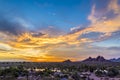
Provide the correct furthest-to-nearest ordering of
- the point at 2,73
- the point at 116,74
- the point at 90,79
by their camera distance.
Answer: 1. the point at 116,74
2. the point at 2,73
3. the point at 90,79

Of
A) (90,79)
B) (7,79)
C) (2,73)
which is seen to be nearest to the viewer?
(7,79)

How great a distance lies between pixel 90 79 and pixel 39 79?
909 centimetres

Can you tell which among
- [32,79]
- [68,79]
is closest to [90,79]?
[68,79]

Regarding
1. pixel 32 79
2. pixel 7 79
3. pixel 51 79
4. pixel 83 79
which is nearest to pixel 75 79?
pixel 83 79

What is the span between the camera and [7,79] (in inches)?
1689

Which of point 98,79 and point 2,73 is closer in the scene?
point 98,79

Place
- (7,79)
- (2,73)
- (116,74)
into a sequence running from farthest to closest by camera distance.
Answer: (116,74) → (2,73) → (7,79)

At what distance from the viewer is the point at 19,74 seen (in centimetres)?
5150

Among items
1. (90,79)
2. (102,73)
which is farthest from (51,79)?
(102,73)

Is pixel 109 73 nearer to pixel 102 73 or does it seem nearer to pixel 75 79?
pixel 102 73

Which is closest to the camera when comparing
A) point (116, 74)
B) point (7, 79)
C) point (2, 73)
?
point (7, 79)

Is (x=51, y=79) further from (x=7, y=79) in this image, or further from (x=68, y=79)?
(x=7, y=79)

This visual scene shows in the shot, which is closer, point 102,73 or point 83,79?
point 83,79

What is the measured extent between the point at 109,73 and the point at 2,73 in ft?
73.4
